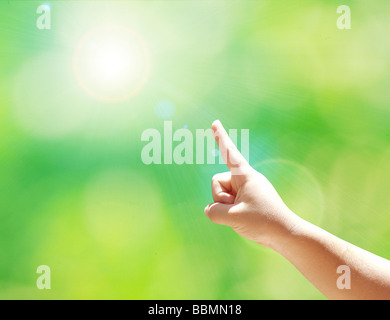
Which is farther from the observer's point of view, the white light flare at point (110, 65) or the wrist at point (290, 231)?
the white light flare at point (110, 65)

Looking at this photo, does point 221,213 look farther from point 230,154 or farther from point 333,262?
point 333,262

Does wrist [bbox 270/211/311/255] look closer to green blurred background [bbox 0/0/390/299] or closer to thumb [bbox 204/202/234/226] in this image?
thumb [bbox 204/202/234/226]

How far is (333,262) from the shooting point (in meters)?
0.75

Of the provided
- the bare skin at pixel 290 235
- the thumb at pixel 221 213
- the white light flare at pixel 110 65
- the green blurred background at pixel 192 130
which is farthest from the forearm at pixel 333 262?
the white light flare at pixel 110 65

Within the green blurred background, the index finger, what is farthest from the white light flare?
A: the index finger

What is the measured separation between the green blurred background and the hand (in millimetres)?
521

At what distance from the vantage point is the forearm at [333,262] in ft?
2.32

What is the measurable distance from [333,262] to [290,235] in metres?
0.11

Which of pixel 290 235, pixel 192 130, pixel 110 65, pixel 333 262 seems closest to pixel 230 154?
pixel 290 235

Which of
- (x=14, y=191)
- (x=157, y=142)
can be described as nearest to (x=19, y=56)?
(x=14, y=191)

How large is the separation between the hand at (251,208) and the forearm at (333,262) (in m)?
0.03

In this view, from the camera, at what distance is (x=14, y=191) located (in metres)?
1.36

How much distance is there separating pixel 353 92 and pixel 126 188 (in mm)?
1056

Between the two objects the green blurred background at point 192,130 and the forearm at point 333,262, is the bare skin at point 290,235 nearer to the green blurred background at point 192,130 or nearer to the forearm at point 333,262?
the forearm at point 333,262
